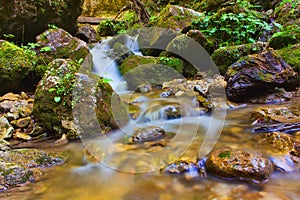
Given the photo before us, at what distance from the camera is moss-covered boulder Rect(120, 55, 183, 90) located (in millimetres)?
6746

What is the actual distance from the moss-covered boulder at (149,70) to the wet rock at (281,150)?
3962 millimetres

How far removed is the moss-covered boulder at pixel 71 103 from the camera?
3710 millimetres

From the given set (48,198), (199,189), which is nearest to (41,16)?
(48,198)

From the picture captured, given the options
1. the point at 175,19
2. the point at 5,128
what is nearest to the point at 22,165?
the point at 5,128

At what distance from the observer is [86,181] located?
273 centimetres

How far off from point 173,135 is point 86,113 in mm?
1387

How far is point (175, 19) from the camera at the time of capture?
30.9 ft

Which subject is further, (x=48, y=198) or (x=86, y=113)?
(x=86, y=113)

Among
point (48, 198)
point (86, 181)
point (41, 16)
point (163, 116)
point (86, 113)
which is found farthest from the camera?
point (41, 16)

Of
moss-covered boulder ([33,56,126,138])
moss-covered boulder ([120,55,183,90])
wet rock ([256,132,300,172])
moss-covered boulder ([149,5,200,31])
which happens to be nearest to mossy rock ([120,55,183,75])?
moss-covered boulder ([120,55,183,90])

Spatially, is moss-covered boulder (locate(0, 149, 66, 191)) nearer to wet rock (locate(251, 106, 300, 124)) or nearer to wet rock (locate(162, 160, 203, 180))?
wet rock (locate(162, 160, 203, 180))

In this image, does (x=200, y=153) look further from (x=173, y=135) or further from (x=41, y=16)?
(x=41, y=16)

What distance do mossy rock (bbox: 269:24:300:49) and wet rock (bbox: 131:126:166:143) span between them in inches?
175

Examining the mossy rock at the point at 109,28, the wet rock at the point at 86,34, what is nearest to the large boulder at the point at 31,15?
the wet rock at the point at 86,34
